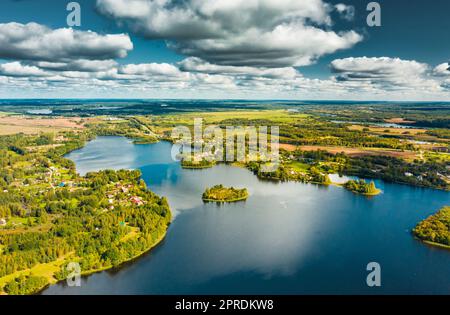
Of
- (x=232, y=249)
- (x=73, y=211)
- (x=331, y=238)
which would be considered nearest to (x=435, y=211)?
(x=331, y=238)

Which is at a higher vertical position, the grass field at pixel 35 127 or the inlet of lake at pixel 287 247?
the grass field at pixel 35 127

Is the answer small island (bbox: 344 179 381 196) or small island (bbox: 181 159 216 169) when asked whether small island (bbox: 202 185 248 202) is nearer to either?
small island (bbox: 344 179 381 196)

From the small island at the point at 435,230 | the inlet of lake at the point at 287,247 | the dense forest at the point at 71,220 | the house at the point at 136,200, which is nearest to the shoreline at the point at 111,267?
the dense forest at the point at 71,220

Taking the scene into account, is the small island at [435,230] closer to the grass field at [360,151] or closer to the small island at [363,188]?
the small island at [363,188]

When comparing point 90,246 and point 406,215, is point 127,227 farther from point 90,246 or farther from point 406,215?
point 406,215

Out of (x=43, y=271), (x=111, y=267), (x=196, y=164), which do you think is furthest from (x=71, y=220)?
(x=196, y=164)

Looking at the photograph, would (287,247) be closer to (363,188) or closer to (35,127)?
(363,188)

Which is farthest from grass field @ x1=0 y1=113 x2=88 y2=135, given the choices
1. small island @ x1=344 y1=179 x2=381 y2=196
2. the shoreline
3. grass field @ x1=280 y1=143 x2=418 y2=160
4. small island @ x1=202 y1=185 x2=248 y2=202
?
small island @ x1=344 y1=179 x2=381 y2=196
